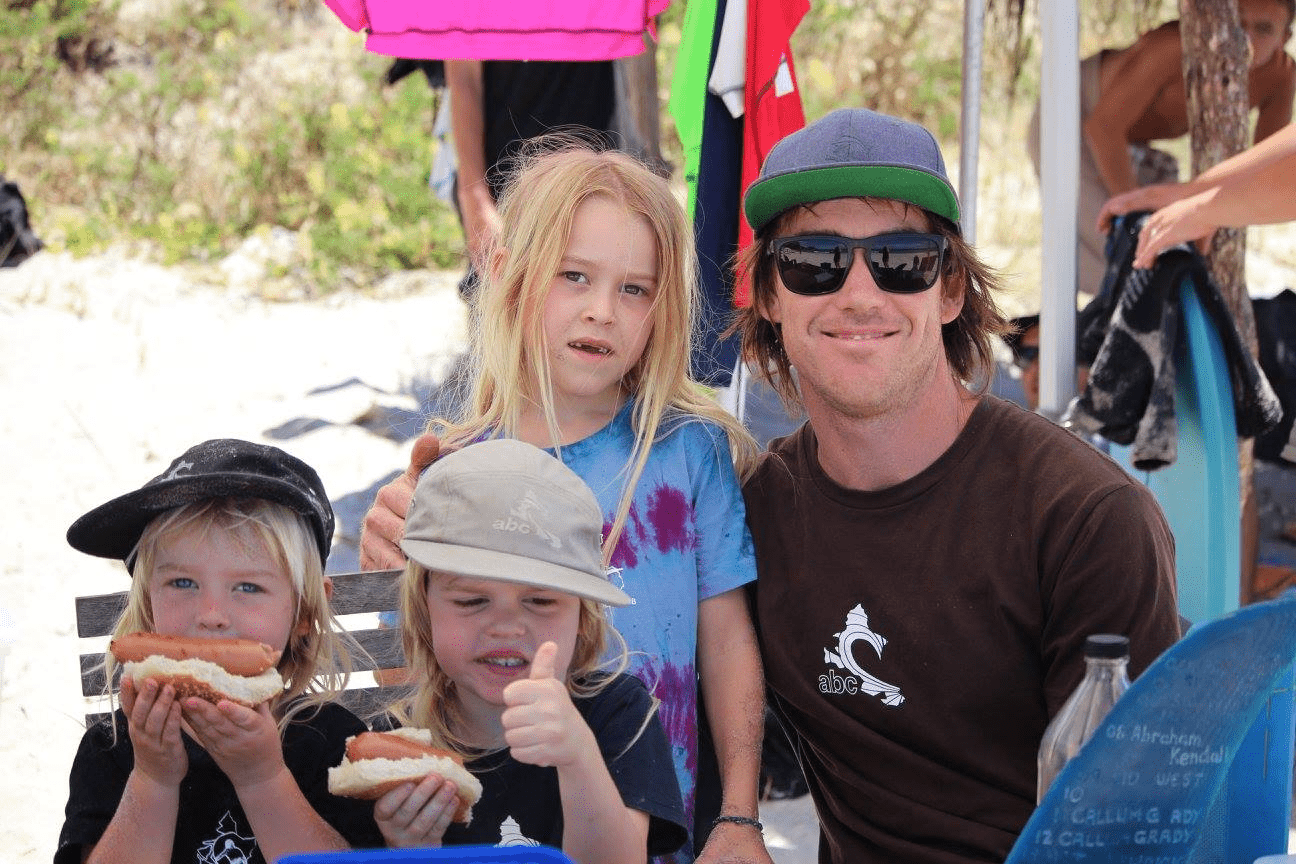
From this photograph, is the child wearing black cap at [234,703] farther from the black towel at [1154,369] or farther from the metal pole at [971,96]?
the metal pole at [971,96]

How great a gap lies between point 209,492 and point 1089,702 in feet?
3.71

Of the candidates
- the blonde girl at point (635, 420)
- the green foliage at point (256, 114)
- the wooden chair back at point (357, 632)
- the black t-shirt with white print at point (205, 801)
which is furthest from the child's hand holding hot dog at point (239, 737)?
the green foliage at point (256, 114)

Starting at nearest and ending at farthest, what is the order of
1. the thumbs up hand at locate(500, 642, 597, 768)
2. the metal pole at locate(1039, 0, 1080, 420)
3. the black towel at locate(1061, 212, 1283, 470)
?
1. the thumbs up hand at locate(500, 642, 597, 768)
2. the black towel at locate(1061, 212, 1283, 470)
3. the metal pole at locate(1039, 0, 1080, 420)

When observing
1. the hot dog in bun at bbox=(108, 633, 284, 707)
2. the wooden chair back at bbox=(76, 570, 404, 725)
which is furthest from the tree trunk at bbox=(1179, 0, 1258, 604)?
the hot dog in bun at bbox=(108, 633, 284, 707)

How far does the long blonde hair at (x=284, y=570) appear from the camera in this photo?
74.9 inches

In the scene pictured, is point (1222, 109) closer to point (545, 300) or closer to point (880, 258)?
point (880, 258)

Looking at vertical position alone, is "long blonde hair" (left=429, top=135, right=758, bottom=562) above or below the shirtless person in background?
below

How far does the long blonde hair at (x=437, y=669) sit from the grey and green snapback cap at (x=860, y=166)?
0.71 meters

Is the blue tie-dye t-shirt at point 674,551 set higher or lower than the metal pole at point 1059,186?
lower

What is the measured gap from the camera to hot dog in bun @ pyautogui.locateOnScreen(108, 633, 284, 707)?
1.65m

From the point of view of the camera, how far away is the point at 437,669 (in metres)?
1.99

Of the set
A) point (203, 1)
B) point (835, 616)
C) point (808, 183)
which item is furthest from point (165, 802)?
point (203, 1)

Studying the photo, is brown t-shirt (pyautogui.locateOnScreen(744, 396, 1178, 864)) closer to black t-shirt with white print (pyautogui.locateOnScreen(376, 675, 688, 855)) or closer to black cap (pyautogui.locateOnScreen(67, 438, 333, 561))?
black t-shirt with white print (pyautogui.locateOnScreen(376, 675, 688, 855))

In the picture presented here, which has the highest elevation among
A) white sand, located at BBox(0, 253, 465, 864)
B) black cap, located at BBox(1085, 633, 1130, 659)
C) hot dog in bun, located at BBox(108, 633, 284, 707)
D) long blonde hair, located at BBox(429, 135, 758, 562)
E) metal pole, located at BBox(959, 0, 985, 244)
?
metal pole, located at BBox(959, 0, 985, 244)
